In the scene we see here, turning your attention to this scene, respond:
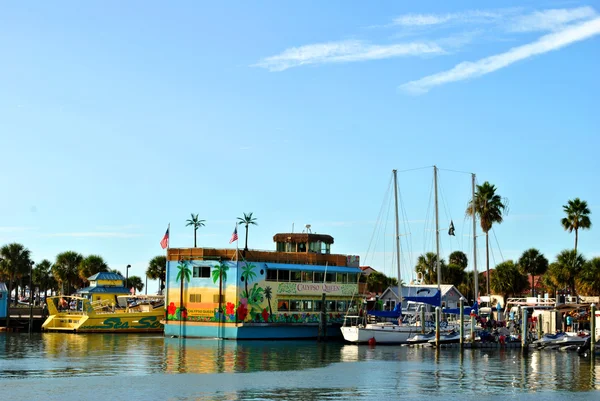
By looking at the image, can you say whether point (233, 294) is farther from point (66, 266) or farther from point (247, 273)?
point (66, 266)

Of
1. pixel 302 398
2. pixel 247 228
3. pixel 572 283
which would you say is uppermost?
pixel 247 228

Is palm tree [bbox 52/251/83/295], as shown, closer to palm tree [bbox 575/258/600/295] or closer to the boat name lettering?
the boat name lettering

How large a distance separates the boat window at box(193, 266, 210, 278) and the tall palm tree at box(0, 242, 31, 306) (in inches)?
1915

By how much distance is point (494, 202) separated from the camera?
10488 centimetres

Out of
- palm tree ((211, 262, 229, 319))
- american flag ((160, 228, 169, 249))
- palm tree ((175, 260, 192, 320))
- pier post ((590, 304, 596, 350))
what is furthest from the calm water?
american flag ((160, 228, 169, 249))

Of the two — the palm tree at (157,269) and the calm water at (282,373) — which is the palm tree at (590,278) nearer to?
the calm water at (282,373)

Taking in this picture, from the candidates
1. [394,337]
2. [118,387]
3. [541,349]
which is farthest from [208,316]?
[118,387]

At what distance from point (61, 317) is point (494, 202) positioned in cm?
5326

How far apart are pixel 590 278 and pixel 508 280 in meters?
14.3

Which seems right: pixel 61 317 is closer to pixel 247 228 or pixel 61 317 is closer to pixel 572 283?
pixel 247 228

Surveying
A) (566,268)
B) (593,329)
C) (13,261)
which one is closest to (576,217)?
(566,268)

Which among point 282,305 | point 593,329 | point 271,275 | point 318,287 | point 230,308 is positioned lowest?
point 593,329

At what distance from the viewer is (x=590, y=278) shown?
302ft

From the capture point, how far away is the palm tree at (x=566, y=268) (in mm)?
98938
